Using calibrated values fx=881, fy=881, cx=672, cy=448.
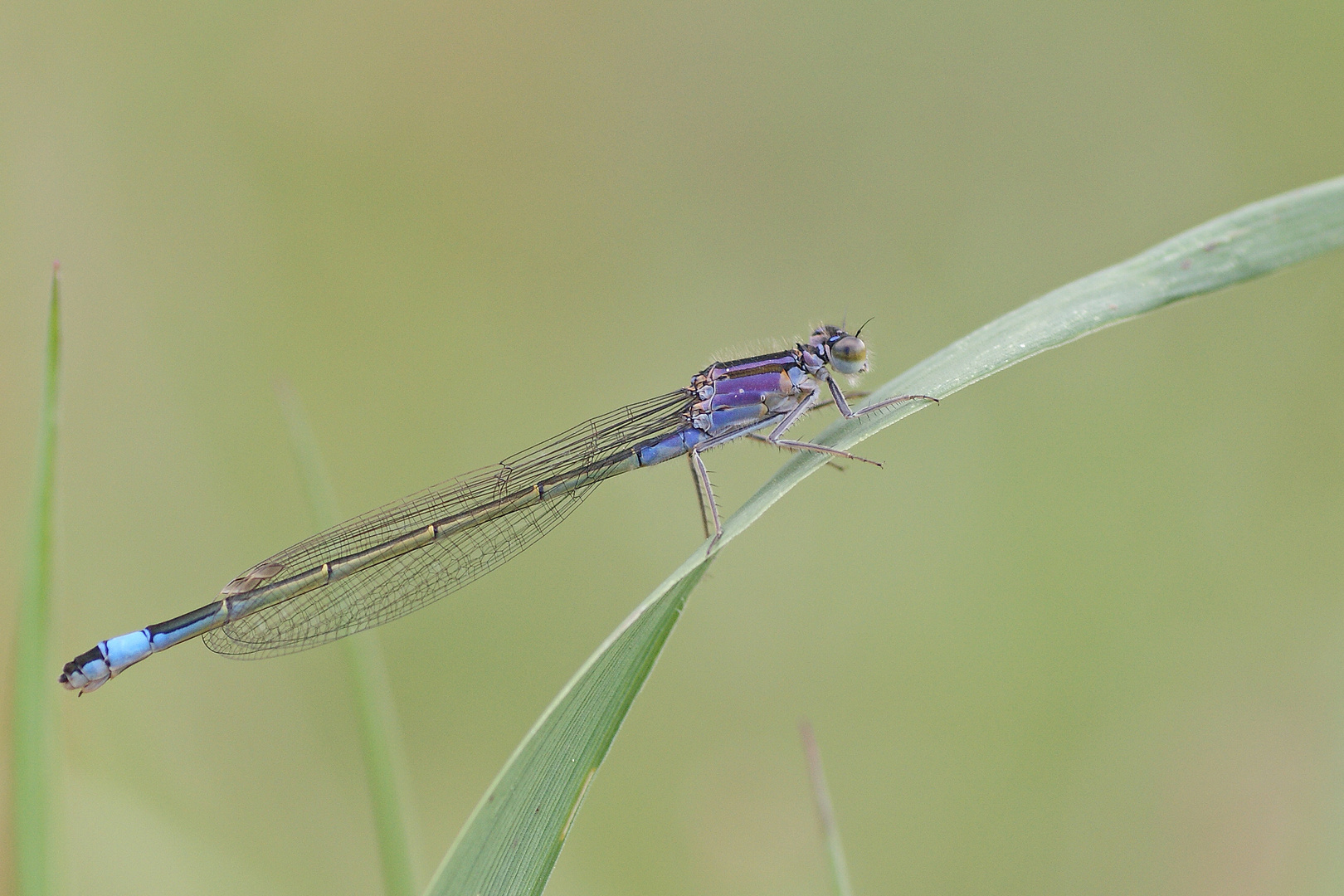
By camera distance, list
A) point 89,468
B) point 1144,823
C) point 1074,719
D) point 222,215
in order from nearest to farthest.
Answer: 1. point 1144,823
2. point 1074,719
3. point 89,468
4. point 222,215

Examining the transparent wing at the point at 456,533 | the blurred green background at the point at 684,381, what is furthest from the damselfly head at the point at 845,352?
the blurred green background at the point at 684,381

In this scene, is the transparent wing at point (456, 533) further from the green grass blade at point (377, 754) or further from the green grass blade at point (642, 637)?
the green grass blade at point (642, 637)

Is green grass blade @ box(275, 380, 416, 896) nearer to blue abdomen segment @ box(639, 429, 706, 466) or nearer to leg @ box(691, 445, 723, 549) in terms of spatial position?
leg @ box(691, 445, 723, 549)

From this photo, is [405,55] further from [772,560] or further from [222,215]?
[772,560]

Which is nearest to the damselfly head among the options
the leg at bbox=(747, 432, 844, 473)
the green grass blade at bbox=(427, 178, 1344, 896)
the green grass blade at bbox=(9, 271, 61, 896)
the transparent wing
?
the leg at bbox=(747, 432, 844, 473)

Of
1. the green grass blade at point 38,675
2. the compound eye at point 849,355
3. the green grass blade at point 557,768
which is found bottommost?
the green grass blade at point 557,768

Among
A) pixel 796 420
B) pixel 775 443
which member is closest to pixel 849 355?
pixel 796 420

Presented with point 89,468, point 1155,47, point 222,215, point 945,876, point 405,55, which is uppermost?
point 405,55

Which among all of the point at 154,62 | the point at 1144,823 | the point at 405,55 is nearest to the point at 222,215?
the point at 154,62
